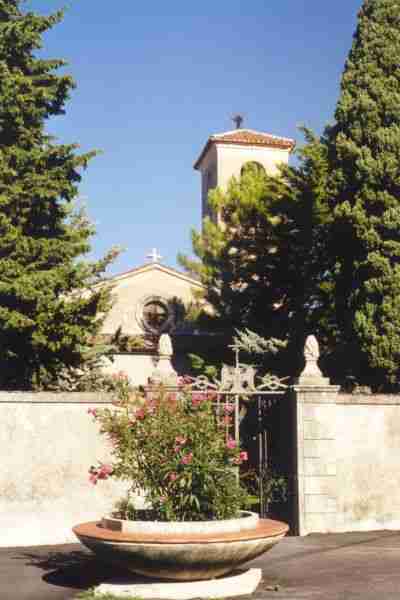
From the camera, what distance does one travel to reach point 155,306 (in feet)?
102

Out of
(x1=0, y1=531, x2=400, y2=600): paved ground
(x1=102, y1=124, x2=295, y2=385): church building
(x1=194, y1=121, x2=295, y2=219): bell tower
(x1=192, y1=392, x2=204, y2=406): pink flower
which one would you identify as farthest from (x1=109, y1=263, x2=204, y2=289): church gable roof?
(x1=192, y1=392, x2=204, y2=406): pink flower

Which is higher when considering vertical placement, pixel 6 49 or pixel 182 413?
pixel 6 49

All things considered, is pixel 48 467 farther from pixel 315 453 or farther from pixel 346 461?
pixel 346 461

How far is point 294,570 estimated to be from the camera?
980cm

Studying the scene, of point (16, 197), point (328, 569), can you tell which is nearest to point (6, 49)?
point (16, 197)

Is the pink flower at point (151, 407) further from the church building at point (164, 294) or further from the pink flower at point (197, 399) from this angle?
the church building at point (164, 294)

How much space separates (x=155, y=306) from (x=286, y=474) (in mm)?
18035

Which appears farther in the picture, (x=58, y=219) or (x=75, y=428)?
(x=58, y=219)

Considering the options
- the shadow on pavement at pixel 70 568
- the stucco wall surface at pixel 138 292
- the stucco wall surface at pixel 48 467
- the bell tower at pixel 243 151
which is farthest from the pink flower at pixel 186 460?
the bell tower at pixel 243 151

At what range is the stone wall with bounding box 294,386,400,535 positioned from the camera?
42.7ft

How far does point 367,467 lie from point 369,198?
24.2ft

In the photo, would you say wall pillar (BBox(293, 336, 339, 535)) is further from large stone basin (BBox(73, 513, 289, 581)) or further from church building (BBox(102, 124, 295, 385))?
church building (BBox(102, 124, 295, 385))

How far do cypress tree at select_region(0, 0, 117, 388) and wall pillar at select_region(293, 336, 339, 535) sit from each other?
200 inches

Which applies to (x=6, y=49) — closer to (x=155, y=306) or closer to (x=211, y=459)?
(x=211, y=459)
